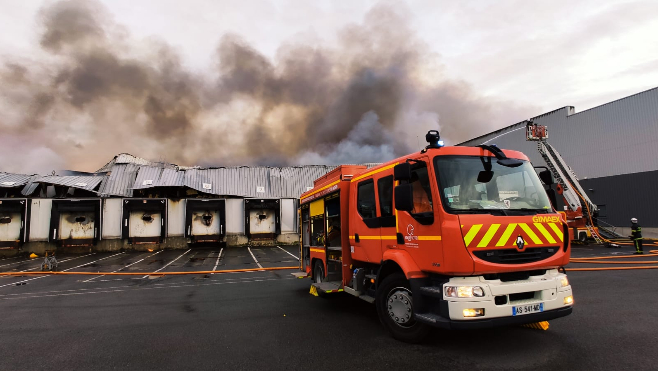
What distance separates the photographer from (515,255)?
4211mm

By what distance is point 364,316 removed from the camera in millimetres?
6297

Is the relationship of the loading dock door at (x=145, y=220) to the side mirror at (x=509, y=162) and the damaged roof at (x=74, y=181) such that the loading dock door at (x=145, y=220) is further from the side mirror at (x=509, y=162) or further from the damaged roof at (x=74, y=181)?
the side mirror at (x=509, y=162)

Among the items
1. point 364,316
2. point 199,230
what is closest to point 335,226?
point 364,316

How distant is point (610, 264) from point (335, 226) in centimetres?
1082

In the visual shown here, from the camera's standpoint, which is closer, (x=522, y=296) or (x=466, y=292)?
(x=466, y=292)

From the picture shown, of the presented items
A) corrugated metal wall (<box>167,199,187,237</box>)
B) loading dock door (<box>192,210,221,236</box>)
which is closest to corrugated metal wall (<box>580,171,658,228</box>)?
loading dock door (<box>192,210,221,236</box>)

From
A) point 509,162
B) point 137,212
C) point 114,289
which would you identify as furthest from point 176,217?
point 509,162

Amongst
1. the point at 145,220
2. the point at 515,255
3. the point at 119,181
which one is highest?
the point at 119,181

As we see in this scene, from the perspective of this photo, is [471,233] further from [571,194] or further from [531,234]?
[571,194]

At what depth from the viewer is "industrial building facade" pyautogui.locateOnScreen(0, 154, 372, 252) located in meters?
21.6

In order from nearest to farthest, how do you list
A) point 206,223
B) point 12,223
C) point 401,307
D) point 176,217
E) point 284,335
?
point 401,307, point 284,335, point 12,223, point 176,217, point 206,223

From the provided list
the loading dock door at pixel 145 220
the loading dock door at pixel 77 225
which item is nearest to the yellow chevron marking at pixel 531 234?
the loading dock door at pixel 145 220

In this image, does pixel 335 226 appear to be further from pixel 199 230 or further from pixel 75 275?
pixel 199 230

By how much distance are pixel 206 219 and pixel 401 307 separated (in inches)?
843
